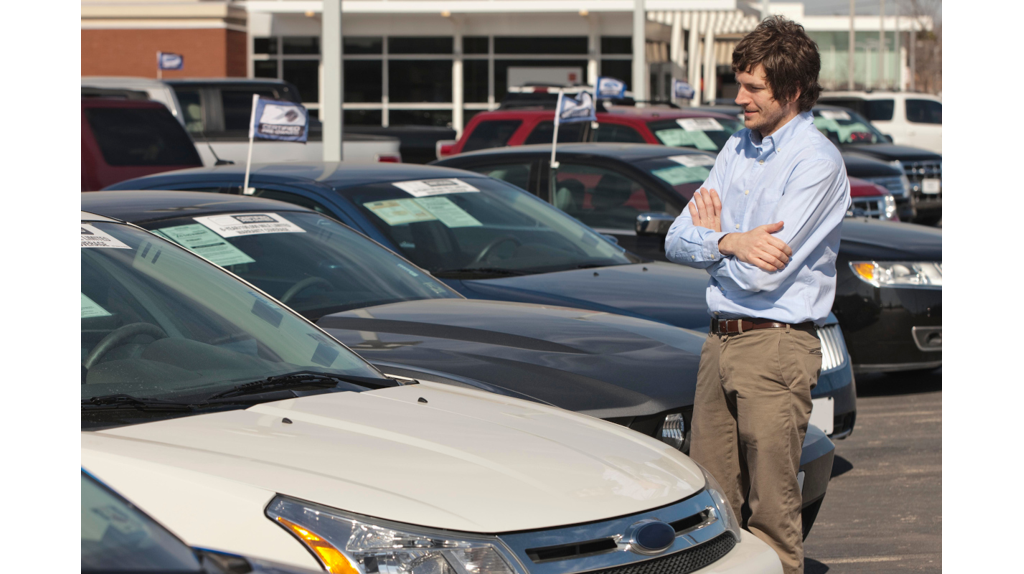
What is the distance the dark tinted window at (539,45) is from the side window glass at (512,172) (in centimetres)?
2591

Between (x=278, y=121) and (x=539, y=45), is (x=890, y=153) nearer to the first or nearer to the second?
(x=278, y=121)

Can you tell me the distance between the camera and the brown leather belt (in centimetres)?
344

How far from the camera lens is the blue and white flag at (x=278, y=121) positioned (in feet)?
28.5

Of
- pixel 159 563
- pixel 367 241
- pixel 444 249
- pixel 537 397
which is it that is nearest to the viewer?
pixel 159 563

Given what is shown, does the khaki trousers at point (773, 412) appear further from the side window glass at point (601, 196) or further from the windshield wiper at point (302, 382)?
the side window glass at point (601, 196)

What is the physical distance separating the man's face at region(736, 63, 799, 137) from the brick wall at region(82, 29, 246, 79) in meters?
32.6

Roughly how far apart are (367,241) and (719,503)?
2.76 metres

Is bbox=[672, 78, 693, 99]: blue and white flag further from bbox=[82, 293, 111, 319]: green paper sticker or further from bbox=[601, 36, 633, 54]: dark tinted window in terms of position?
bbox=[82, 293, 111, 319]: green paper sticker

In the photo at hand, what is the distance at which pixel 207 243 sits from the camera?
193 inches

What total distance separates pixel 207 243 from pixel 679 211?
12.6ft

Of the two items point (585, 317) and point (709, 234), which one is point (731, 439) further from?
point (585, 317)

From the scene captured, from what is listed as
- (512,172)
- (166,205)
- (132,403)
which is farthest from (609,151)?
(132,403)

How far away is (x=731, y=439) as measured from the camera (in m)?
3.60

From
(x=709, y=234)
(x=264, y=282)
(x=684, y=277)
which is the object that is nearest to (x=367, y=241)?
(x=264, y=282)
